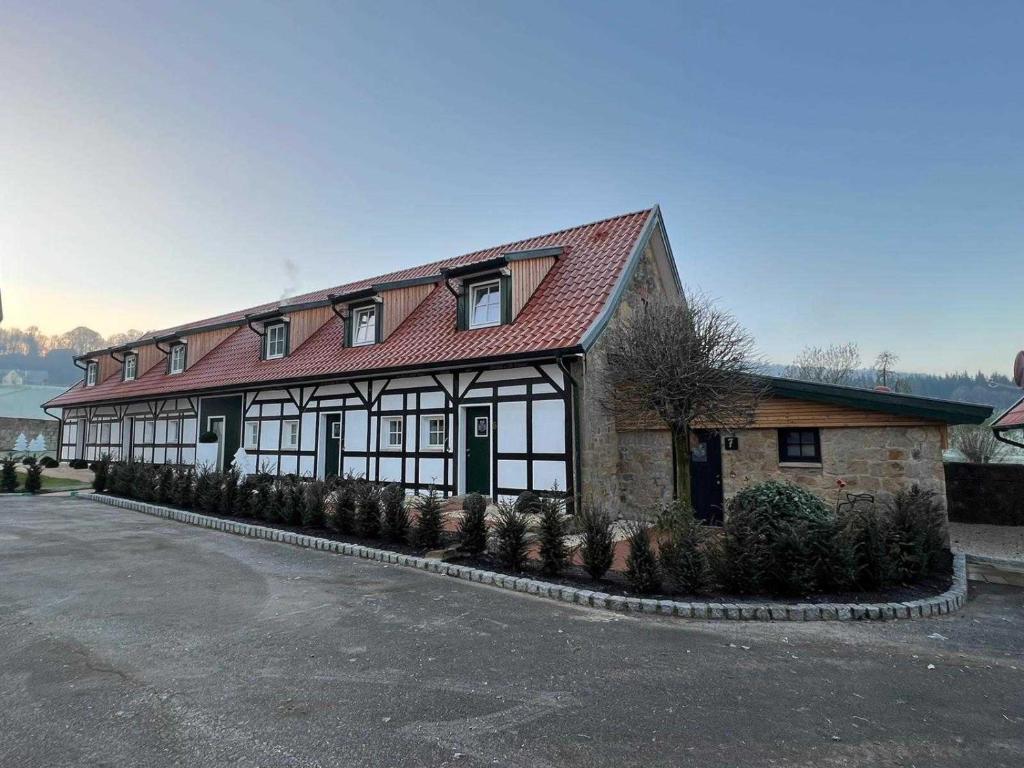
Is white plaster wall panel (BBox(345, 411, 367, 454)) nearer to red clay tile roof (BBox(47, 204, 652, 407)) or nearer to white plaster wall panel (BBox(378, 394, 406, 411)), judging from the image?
white plaster wall panel (BBox(378, 394, 406, 411))

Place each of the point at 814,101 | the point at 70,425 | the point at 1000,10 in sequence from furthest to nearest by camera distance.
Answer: the point at 70,425
the point at 814,101
the point at 1000,10

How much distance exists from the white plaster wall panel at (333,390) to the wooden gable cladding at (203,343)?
8825 mm

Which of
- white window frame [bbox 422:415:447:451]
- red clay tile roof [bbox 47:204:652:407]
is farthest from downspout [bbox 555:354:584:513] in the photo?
white window frame [bbox 422:415:447:451]

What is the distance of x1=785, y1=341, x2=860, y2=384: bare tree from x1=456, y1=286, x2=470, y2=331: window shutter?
24.7 m

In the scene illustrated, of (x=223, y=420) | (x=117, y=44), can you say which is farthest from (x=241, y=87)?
(x=223, y=420)

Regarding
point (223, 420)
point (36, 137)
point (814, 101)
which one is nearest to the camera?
point (36, 137)

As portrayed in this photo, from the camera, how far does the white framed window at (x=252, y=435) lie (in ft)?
54.5

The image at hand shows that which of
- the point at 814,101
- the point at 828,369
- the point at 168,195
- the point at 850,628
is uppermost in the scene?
the point at 814,101

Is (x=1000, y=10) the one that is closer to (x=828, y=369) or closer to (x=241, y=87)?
(x=241, y=87)

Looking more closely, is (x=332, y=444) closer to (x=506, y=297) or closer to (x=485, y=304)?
(x=485, y=304)

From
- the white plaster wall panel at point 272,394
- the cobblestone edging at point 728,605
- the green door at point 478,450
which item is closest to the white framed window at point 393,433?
the green door at point 478,450

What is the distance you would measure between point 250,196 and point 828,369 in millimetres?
31676

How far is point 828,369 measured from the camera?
31359 mm

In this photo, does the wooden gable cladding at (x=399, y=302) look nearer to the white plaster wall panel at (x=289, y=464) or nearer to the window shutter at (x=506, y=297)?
the window shutter at (x=506, y=297)
